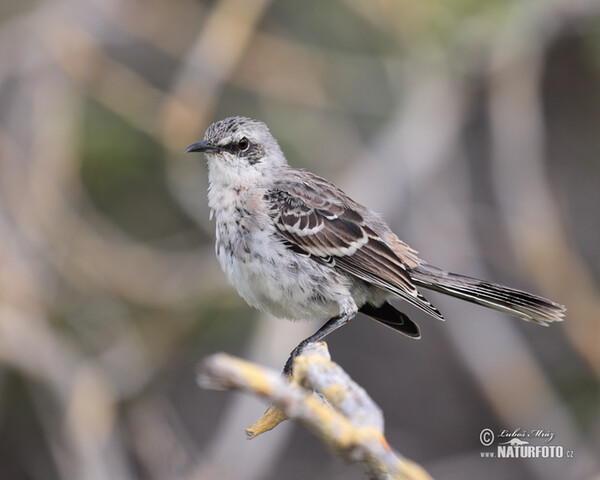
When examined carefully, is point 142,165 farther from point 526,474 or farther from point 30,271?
point 526,474

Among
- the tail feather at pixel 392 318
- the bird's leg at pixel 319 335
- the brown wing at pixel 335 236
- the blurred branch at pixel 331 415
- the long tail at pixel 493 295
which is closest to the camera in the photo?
the blurred branch at pixel 331 415

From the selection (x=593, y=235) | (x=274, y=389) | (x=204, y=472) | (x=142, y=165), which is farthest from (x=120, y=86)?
(x=274, y=389)

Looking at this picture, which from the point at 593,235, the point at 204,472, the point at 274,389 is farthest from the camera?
the point at 593,235

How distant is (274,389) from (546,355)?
268 inches

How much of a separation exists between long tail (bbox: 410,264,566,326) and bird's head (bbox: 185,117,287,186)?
3.65 ft

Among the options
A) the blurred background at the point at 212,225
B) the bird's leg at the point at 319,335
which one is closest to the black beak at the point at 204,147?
the bird's leg at the point at 319,335

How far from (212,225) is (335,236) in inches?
125

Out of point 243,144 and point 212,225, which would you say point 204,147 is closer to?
point 243,144

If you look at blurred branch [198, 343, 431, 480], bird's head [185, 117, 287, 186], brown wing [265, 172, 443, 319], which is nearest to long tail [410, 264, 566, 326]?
brown wing [265, 172, 443, 319]

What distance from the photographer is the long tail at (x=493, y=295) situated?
158 inches

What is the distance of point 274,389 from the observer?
6.25ft

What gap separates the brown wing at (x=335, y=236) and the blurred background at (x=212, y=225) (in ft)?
7.33

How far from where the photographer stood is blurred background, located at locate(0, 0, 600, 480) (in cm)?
704

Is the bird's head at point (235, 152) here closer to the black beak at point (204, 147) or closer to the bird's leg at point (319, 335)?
the black beak at point (204, 147)
